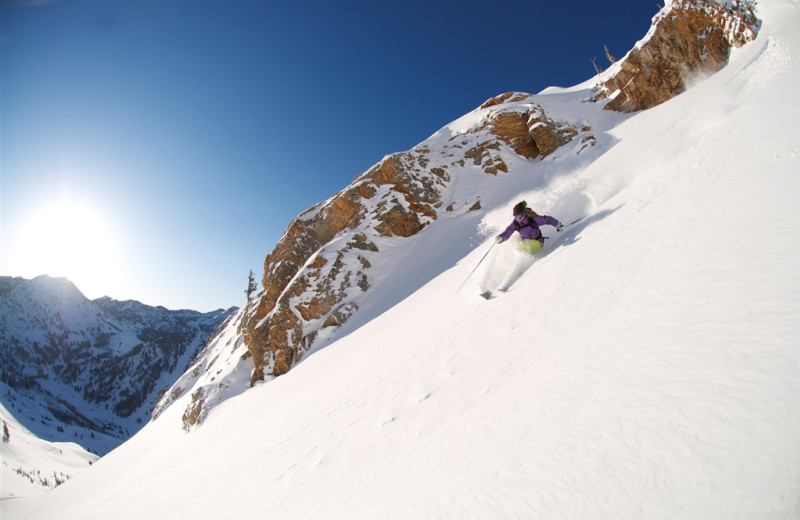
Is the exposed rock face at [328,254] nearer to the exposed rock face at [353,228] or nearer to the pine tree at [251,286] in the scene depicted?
the exposed rock face at [353,228]

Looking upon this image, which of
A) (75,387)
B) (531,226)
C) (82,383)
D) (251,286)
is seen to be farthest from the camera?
(82,383)

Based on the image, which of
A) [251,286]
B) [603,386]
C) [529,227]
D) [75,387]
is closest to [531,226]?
[529,227]

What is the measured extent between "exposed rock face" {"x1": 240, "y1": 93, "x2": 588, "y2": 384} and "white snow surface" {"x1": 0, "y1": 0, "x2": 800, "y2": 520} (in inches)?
369

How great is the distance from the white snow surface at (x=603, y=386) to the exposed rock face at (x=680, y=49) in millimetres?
15277

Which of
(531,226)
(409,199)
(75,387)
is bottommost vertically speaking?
(531,226)

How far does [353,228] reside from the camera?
23.0 metres

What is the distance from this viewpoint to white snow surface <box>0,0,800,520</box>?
5.80ft

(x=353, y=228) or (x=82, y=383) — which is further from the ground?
(x=82, y=383)

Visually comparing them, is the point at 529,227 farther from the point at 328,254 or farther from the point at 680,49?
the point at 680,49

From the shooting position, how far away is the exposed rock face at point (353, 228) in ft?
60.2

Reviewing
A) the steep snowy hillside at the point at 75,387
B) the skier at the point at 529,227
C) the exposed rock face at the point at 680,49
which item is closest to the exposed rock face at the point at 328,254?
the skier at the point at 529,227

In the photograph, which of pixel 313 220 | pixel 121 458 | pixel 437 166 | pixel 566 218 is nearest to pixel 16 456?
pixel 121 458

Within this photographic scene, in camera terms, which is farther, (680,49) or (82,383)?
(82,383)

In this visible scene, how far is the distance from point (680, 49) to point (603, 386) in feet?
98.3
